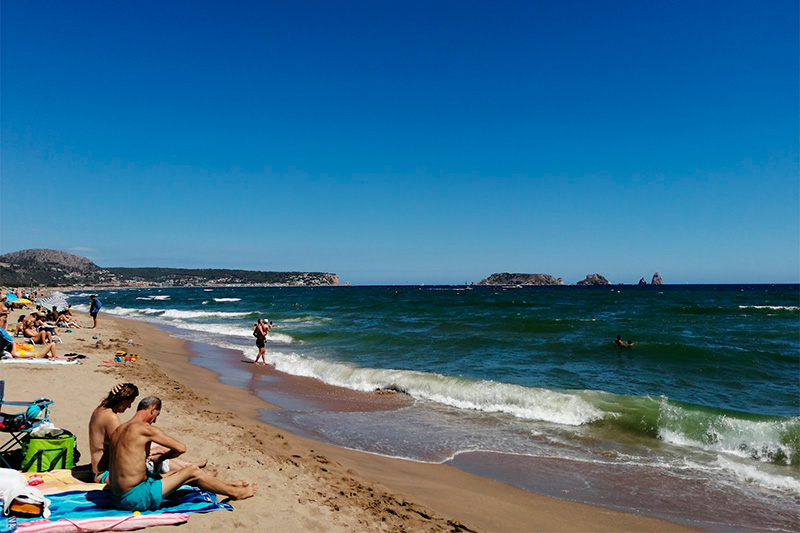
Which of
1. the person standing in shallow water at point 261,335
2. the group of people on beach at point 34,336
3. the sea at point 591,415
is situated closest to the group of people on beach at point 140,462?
the sea at point 591,415

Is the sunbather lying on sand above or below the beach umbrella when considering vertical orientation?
above

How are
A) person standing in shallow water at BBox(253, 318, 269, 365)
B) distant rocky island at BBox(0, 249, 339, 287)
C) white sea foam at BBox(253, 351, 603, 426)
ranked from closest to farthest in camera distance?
white sea foam at BBox(253, 351, 603, 426) → person standing in shallow water at BBox(253, 318, 269, 365) → distant rocky island at BBox(0, 249, 339, 287)

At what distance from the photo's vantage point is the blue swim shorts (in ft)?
13.7

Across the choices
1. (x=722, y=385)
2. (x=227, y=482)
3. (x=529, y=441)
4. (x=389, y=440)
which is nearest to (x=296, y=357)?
(x=389, y=440)

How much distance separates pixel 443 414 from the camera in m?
9.91

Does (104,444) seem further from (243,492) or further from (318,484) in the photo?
(318,484)

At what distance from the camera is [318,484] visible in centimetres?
532

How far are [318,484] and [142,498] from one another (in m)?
1.84

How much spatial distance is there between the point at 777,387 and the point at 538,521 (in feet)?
37.1

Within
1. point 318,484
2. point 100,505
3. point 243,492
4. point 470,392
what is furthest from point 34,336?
point 318,484

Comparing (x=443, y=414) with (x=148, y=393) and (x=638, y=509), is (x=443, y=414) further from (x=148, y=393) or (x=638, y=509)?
(x=148, y=393)

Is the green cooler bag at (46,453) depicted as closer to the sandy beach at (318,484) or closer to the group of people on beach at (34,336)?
the sandy beach at (318,484)

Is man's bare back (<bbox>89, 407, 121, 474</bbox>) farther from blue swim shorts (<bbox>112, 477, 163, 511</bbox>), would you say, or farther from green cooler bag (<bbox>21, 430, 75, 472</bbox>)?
blue swim shorts (<bbox>112, 477, 163, 511</bbox>)

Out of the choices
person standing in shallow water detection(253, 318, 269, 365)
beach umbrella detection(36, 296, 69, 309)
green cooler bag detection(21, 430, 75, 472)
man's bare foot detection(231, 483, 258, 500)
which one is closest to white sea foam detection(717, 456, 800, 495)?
man's bare foot detection(231, 483, 258, 500)
